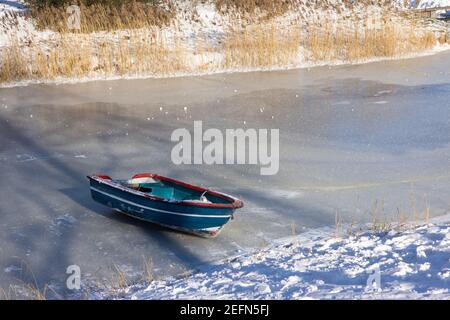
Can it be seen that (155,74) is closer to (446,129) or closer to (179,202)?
(446,129)

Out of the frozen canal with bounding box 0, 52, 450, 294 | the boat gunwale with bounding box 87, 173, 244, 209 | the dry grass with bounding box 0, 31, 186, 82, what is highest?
the dry grass with bounding box 0, 31, 186, 82

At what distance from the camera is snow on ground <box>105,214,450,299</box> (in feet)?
15.7

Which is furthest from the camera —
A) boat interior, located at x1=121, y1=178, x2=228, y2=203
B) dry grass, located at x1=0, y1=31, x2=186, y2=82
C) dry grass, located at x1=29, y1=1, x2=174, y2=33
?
dry grass, located at x1=29, y1=1, x2=174, y2=33

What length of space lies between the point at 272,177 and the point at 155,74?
Result: 24.1ft

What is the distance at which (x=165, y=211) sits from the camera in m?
6.89

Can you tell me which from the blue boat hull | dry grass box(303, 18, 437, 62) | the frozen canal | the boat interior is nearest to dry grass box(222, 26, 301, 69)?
dry grass box(303, 18, 437, 62)

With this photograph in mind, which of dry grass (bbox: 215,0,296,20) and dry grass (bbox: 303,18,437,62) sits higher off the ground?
dry grass (bbox: 215,0,296,20)

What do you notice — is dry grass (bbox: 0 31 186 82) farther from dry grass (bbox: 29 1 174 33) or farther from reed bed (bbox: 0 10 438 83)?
A: dry grass (bbox: 29 1 174 33)

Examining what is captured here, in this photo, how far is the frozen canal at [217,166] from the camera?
21.8 feet

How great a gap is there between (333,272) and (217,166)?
3.69 metres

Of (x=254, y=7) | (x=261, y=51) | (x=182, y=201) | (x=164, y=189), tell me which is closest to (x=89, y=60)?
(x=261, y=51)

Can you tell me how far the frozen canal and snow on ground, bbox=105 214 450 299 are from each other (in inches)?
20.7

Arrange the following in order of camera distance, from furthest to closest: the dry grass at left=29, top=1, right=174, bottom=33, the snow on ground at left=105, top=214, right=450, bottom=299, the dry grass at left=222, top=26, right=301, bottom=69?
the dry grass at left=29, top=1, right=174, bottom=33, the dry grass at left=222, top=26, right=301, bottom=69, the snow on ground at left=105, top=214, right=450, bottom=299
